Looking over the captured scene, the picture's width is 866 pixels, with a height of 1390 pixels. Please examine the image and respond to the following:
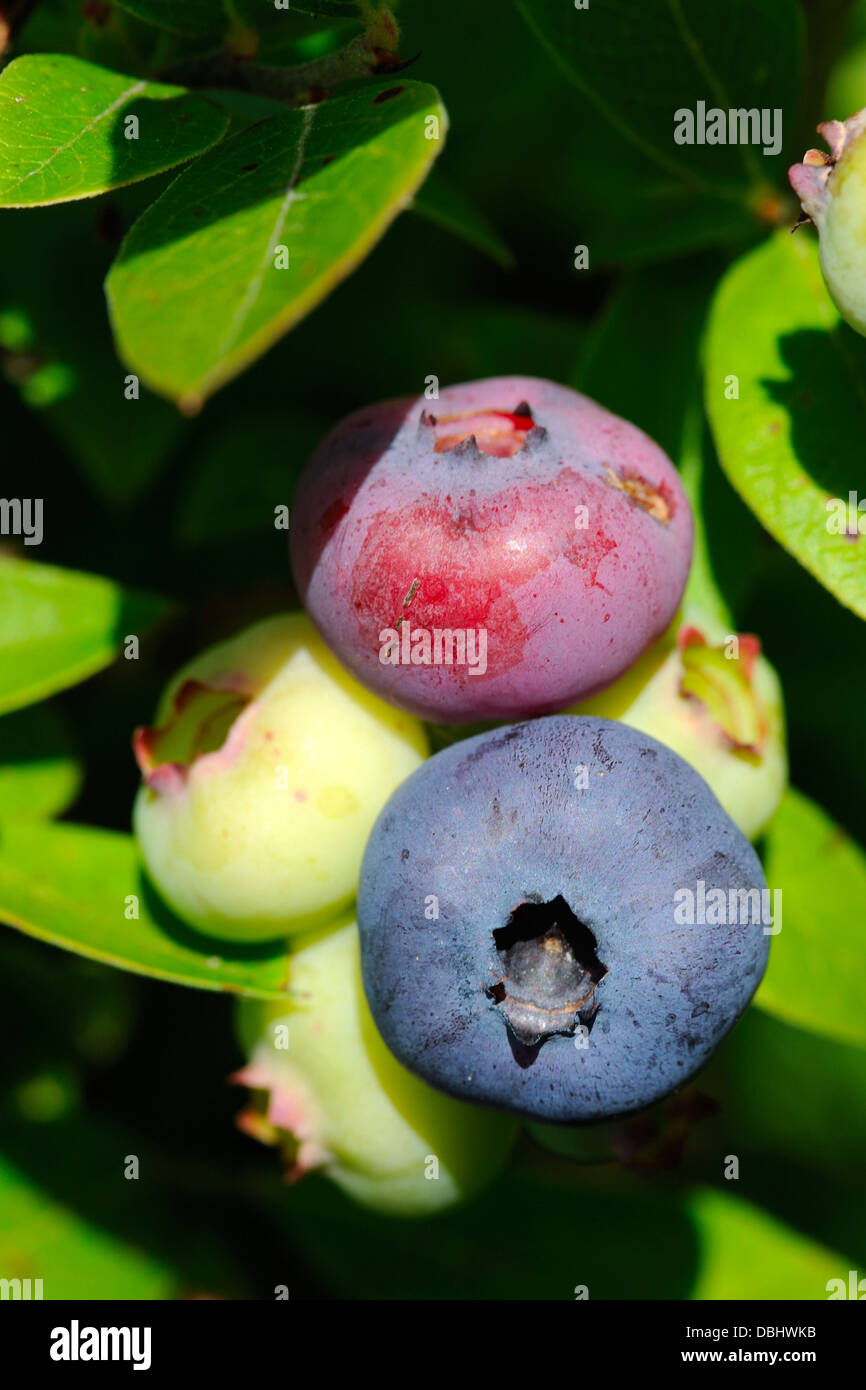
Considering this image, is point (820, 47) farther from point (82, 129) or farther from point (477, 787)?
point (477, 787)

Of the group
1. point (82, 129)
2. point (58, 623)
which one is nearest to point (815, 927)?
point (58, 623)

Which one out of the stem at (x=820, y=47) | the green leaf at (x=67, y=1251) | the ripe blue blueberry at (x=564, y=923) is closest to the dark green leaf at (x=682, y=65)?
the stem at (x=820, y=47)

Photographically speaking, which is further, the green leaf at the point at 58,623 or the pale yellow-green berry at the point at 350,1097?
the green leaf at the point at 58,623

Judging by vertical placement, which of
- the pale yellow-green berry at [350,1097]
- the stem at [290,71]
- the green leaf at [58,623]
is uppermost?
the stem at [290,71]

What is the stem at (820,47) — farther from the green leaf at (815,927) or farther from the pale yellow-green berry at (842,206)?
the green leaf at (815,927)

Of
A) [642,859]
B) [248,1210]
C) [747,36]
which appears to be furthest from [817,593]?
[248,1210]

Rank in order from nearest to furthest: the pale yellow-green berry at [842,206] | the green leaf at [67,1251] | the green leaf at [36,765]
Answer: the pale yellow-green berry at [842,206] < the green leaf at [36,765] < the green leaf at [67,1251]

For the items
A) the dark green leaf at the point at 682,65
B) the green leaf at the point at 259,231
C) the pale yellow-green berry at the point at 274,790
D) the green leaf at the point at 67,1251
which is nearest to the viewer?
the green leaf at the point at 259,231
